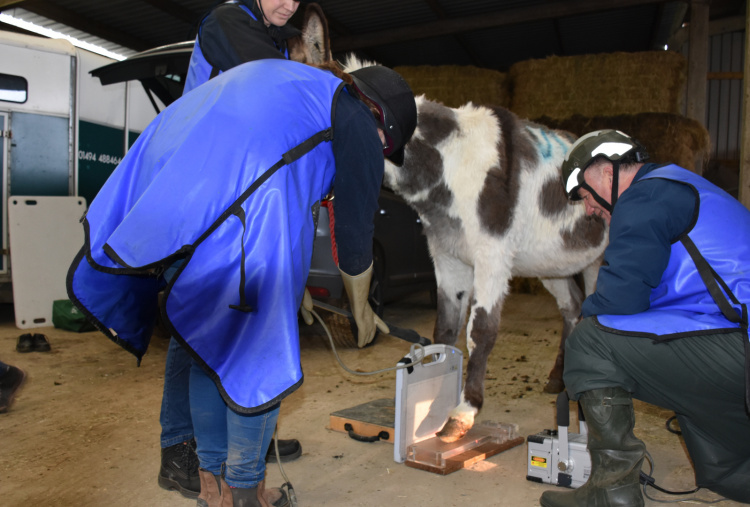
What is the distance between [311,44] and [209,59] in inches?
Answer: 35.6

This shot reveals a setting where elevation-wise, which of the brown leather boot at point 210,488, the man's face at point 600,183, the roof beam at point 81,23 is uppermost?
the roof beam at point 81,23

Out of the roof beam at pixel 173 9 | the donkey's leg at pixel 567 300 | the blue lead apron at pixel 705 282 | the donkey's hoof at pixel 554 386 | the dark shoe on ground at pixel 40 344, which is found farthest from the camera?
the roof beam at pixel 173 9

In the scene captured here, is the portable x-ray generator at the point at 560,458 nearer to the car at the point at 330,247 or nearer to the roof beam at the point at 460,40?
the car at the point at 330,247

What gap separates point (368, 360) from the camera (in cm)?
524

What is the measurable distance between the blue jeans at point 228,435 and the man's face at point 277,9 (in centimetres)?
138

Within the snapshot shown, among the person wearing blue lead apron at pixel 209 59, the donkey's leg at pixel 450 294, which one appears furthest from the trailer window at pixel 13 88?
the donkey's leg at pixel 450 294

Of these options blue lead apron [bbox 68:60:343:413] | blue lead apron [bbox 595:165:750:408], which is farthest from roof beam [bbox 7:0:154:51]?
blue lead apron [bbox 595:165:750:408]

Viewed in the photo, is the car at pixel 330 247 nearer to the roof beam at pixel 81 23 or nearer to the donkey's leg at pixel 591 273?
the donkey's leg at pixel 591 273

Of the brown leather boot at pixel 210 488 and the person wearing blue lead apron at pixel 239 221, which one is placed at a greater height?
the person wearing blue lead apron at pixel 239 221

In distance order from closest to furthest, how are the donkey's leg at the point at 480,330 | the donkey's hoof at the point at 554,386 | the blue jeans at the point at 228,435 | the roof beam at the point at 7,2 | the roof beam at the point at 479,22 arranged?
1. the blue jeans at the point at 228,435
2. the donkey's leg at the point at 480,330
3. the donkey's hoof at the point at 554,386
4. the roof beam at the point at 7,2
5. the roof beam at the point at 479,22

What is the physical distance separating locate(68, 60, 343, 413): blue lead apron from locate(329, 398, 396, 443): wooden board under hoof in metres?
1.64

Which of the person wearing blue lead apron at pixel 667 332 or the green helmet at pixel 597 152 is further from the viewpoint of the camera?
the green helmet at pixel 597 152

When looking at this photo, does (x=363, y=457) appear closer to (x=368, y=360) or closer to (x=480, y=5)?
(x=368, y=360)

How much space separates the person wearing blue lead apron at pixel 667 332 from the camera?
2141 millimetres
